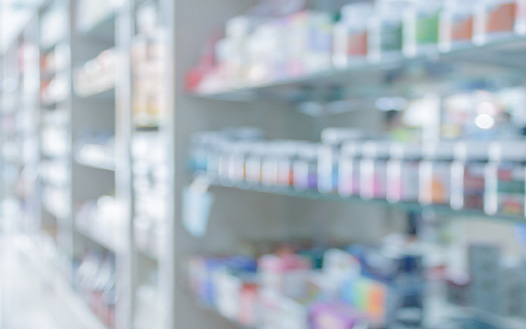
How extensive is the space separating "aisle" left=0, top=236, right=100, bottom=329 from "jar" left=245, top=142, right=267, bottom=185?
2.20 metres

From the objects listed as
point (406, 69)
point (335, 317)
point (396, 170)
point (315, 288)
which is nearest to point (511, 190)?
point (396, 170)

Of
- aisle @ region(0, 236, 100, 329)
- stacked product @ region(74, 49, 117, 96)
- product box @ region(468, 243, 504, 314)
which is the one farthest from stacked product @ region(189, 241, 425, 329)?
aisle @ region(0, 236, 100, 329)

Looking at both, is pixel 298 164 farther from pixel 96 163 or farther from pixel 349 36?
pixel 96 163

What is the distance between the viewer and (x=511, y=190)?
1076mm

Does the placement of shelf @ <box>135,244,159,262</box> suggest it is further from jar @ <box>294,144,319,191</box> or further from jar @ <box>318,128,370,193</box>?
jar @ <box>318,128,370,193</box>

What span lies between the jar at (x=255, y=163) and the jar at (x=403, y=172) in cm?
61

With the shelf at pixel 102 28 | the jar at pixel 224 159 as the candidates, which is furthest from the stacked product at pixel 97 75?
the jar at pixel 224 159

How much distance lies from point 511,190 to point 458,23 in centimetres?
35

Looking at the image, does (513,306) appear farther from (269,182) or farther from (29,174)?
(29,174)

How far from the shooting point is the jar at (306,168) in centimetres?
163

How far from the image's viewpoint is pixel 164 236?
2525 millimetres

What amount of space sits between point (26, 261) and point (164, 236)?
384cm

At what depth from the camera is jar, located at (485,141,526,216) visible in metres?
1.07

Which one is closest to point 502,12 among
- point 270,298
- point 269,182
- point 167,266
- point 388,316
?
point 388,316
